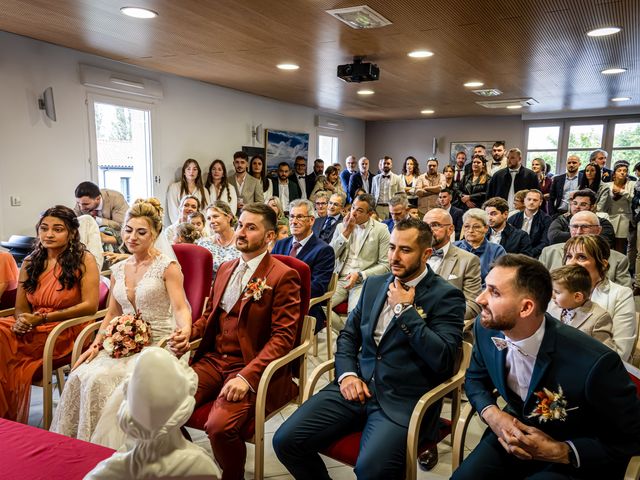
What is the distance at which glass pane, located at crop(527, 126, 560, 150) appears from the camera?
10.2 m

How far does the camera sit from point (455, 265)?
312cm

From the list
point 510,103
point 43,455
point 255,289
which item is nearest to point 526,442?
point 255,289

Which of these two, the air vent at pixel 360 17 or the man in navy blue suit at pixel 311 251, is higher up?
the air vent at pixel 360 17

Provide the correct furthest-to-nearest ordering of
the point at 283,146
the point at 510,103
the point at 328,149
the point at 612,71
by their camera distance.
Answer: the point at 328,149 → the point at 283,146 → the point at 510,103 → the point at 612,71

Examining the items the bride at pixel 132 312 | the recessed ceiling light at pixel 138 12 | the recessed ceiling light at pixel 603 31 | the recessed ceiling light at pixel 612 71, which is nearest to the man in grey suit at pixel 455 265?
the bride at pixel 132 312

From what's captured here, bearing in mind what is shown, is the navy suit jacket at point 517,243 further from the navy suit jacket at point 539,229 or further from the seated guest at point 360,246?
the seated guest at point 360,246

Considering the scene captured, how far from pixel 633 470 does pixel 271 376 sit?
1332mm

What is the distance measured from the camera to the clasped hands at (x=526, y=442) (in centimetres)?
147

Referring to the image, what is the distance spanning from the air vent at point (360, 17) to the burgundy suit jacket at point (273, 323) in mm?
2024

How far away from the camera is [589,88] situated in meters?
6.57

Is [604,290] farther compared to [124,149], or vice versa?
[124,149]

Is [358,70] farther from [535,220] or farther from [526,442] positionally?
[526,442]

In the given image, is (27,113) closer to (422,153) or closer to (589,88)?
(589,88)

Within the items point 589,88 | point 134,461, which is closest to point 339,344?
point 134,461
